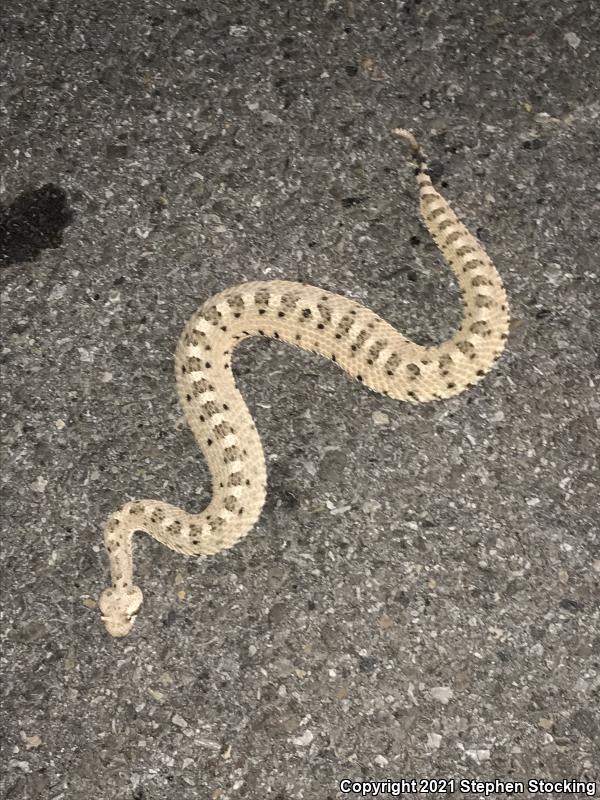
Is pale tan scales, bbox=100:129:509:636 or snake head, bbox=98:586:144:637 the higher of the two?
pale tan scales, bbox=100:129:509:636

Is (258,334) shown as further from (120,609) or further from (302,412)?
(120,609)

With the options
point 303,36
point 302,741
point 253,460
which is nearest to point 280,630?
point 302,741

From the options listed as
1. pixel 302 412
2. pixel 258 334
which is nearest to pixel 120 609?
pixel 302 412

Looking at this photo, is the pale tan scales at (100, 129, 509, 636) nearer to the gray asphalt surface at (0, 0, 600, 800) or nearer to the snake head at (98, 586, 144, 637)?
the snake head at (98, 586, 144, 637)

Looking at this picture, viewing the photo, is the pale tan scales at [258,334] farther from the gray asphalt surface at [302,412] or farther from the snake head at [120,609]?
the gray asphalt surface at [302,412]

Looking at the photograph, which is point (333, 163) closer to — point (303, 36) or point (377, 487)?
point (303, 36)

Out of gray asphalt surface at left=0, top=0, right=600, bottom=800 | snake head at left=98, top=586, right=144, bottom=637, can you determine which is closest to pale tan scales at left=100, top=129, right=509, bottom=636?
snake head at left=98, top=586, right=144, bottom=637

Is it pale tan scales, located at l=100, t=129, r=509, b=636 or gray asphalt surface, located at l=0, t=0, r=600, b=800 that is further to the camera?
pale tan scales, located at l=100, t=129, r=509, b=636
